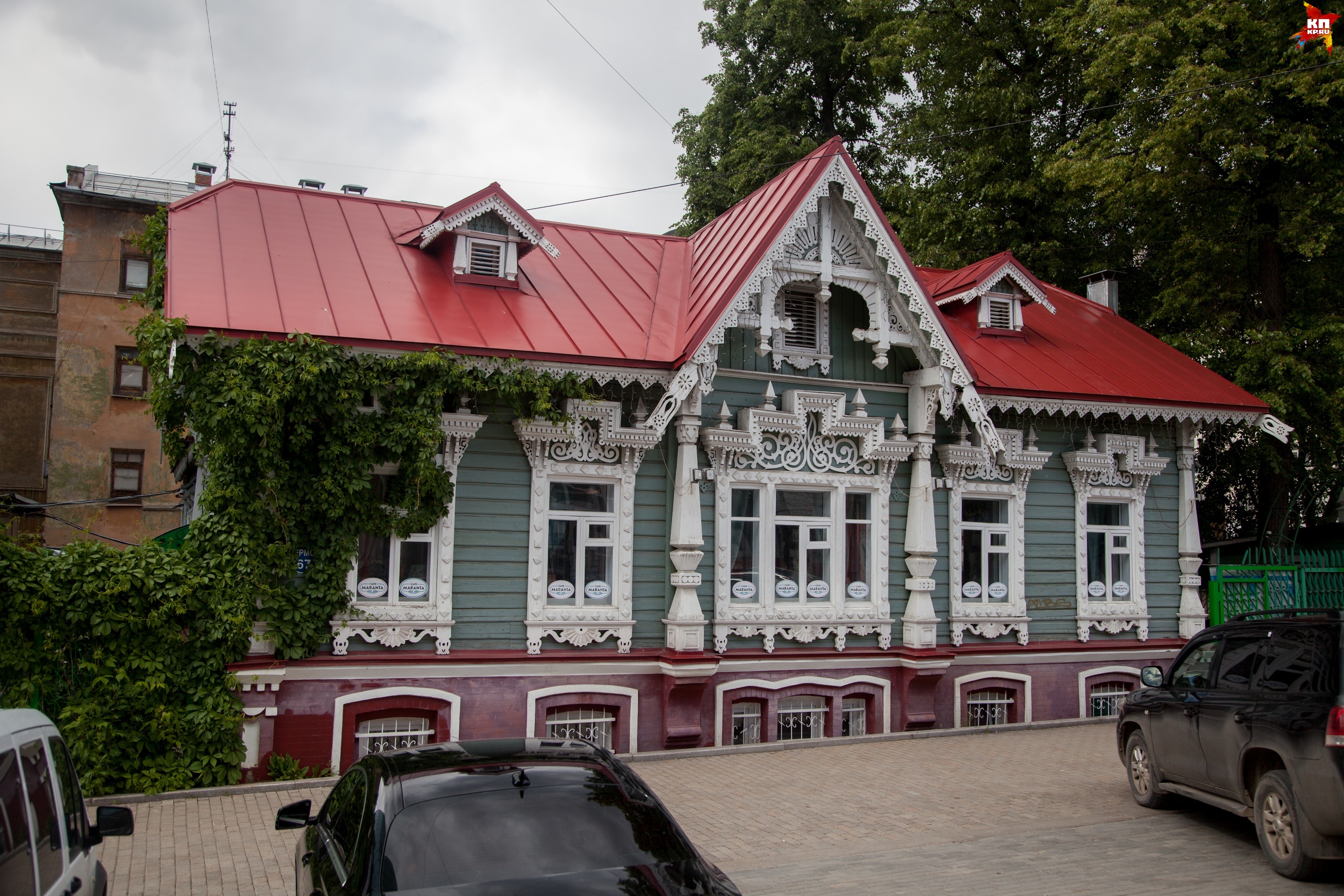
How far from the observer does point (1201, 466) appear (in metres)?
22.2

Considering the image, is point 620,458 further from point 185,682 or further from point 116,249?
point 116,249

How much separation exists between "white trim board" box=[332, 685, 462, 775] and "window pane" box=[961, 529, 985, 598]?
7721 mm

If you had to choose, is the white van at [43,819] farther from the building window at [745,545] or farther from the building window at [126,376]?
the building window at [126,376]

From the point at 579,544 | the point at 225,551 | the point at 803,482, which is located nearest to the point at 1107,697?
the point at 803,482

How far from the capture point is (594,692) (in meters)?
12.6

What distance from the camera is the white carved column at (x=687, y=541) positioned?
41.7 feet

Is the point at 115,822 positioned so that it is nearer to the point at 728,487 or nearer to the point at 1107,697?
the point at 728,487

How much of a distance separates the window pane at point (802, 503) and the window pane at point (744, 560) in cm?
48

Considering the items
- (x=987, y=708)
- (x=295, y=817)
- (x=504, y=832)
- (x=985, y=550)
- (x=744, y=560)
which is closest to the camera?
(x=504, y=832)

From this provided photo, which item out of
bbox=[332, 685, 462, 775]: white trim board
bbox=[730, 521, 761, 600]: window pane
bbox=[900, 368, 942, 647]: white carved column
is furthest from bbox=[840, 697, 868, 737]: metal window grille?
bbox=[332, 685, 462, 775]: white trim board

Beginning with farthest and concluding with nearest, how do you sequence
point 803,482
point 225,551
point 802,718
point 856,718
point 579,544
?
point 856,718 → point 803,482 → point 802,718 → point 579,544 → point 225,551

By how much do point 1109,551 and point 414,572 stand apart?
35.6 ft

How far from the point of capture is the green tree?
1067 inches

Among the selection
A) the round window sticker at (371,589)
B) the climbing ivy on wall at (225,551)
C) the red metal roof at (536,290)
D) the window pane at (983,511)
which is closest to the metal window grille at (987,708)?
the window pane at (983,511)
